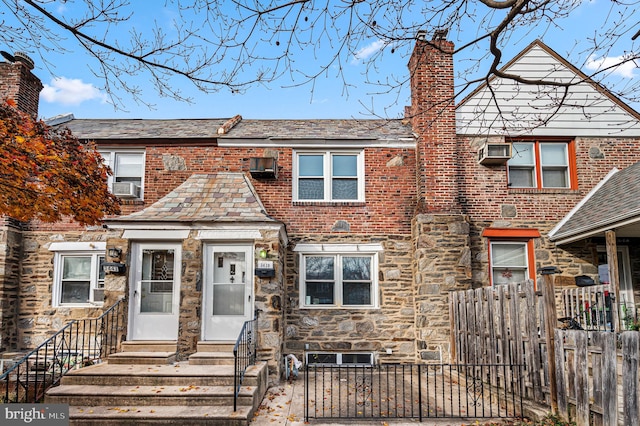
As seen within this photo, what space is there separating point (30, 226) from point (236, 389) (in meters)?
7.47

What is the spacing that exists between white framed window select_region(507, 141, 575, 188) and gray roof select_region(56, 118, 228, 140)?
7.43m

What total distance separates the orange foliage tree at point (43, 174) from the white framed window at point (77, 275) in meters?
2.49

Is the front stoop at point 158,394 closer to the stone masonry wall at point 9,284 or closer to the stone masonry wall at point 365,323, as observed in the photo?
the stone masonry wall at point 365,323

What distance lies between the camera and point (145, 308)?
29.9 feet

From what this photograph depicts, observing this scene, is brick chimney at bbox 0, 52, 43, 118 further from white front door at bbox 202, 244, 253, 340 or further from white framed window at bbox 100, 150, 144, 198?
white front door at bbox 202, 244, 253, 340

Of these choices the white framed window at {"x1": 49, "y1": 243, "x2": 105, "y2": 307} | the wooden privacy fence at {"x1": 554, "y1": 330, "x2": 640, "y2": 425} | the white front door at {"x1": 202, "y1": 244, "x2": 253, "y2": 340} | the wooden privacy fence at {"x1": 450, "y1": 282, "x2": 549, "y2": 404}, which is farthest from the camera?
the white framed window at {"x1": 49, "y1": 243, "x2": 105, "y2": 307}

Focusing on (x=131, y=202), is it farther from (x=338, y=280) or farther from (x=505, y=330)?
(x=505, y=330)

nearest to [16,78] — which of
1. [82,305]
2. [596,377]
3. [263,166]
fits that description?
[82,305]

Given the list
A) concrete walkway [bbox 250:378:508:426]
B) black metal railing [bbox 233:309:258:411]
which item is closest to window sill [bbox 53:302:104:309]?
black metal railing [bbox 233:309:258:411]

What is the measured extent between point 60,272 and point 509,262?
34.7ft

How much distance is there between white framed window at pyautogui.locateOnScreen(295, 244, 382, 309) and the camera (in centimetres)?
1065

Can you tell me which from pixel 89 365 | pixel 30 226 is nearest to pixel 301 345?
pixel 89 365

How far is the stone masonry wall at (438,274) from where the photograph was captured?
389 inches

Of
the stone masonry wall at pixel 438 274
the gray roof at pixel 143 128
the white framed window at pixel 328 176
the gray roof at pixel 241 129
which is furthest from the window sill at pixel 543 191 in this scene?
the gray roof at pixel 143 128
